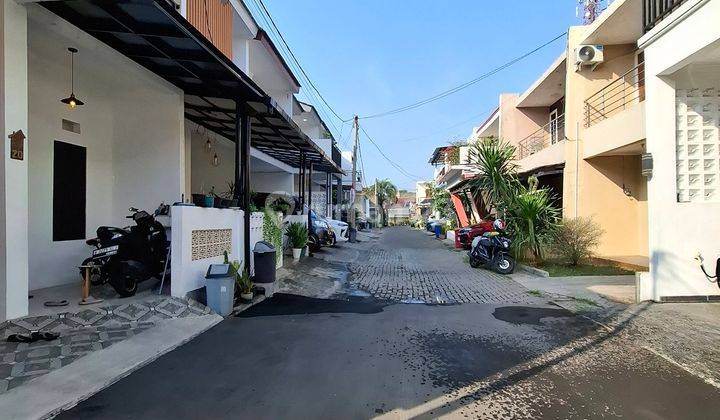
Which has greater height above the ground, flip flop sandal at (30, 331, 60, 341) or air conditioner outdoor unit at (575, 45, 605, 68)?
air conditioner outdoor unit at (575, 45, 605, 68)

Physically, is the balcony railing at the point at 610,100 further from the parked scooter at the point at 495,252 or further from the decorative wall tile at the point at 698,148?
the decorative wall tile at the point at 698,148

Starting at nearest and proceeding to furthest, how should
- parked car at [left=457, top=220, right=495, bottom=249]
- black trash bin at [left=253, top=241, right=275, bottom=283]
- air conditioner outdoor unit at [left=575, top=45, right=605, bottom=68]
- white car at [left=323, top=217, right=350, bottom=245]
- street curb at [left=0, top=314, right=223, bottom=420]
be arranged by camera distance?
street curb at [left=0, top=314, right=223, bottom=420] < black trash bin at [left=253, top=241, right=275, bottom=283] < air conditioner outdoor unit at [left=575, top=45, right=605, bottom=68] < parked car at [left=457, top=220, right=495, bottom=249] < white car at [left=323, top=217, right=350, bottom=245]

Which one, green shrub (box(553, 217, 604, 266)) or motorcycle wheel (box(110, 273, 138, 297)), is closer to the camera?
motorcycle wheel (box(110, 273, 138, 297))

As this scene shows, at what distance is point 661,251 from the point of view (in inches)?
319

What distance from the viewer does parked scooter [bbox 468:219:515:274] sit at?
12.2 metres

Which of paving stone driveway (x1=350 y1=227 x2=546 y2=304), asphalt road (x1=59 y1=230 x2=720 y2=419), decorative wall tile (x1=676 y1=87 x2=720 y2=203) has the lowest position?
paving stone driveway (x1=350 y1=227 x2=546 y2=304)

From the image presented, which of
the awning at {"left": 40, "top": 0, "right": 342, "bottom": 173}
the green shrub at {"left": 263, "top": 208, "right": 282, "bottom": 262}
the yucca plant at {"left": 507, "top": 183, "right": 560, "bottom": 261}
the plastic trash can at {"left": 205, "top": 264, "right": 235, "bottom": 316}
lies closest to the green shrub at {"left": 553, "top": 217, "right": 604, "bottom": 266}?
the yucca plant at {"left": 507, "top": 183, "right": 560, "bottom": 261}

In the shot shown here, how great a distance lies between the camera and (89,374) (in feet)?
14.2

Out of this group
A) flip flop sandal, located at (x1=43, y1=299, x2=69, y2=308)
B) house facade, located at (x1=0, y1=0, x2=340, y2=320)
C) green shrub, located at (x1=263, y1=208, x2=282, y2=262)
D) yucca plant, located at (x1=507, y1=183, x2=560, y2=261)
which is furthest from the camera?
yucca plant, located at (x1=507, y1=183, x2=560, y2=261)

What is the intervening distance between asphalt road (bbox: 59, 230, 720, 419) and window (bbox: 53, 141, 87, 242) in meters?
3.71

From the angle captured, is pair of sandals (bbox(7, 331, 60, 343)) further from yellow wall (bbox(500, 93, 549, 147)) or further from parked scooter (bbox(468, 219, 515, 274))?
yellow wall (bbox(500, 93, 549, 147))

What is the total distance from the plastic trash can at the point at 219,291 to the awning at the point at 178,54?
3.35 meters

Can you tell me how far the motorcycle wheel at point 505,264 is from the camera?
12.1 m

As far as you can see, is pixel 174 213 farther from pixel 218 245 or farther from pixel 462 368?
pixel 462 368
